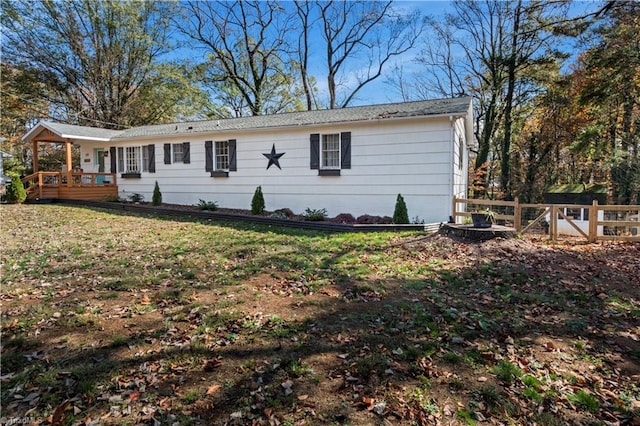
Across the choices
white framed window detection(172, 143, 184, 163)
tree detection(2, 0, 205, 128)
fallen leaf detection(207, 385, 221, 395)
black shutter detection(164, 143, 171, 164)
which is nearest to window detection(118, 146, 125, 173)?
black shutter detection(164, 143, 171, 164)

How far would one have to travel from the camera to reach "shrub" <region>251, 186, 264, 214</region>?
12.0 metres

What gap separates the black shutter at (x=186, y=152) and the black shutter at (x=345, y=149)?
6.50 meters

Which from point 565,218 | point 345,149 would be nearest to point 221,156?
point 345,149

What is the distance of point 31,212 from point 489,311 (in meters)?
14.2

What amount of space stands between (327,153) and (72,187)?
1162 cm

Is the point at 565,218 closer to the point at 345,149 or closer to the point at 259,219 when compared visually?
the point at 345,149

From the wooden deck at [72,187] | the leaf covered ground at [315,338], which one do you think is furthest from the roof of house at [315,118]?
the leaf covered ground at [315,338]

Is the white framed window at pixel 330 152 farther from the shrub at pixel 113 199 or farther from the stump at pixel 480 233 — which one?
the shrub at pixel 113 199

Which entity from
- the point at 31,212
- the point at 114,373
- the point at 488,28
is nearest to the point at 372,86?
the point at 488,28

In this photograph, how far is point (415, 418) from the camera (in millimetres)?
2512

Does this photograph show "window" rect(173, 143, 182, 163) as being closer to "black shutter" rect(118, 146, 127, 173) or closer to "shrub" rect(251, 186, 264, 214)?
"black shutter" rect(118, 146, 127, 173)

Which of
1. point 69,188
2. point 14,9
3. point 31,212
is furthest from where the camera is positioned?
point 14,9

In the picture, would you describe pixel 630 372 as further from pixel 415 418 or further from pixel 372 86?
pixel 372 86

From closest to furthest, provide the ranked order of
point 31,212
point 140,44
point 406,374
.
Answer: point 406,374 < point 31,212 < point 140,44
